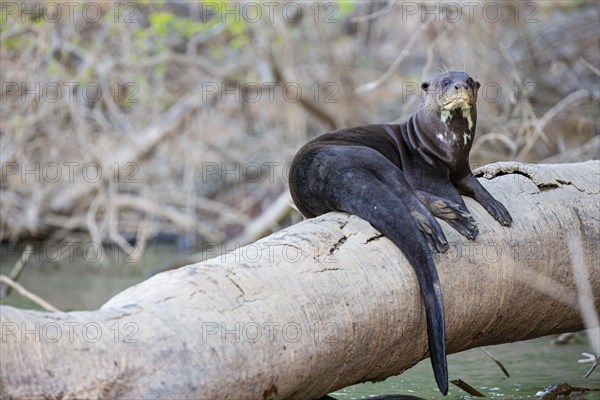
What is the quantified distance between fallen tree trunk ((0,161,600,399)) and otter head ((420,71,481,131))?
9.5 inches

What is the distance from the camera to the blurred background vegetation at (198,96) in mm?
6154

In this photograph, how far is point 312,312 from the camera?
7.22ft

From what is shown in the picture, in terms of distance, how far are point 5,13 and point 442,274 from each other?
4.64m

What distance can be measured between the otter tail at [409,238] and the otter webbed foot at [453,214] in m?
0.13

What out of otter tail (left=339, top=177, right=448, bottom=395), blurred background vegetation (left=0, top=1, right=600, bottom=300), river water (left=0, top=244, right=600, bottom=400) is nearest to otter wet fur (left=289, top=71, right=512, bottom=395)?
otter tail (left=339, top=177, right=448, bottom=395)

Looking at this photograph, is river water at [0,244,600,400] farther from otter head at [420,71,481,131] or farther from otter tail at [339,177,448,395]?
otter head at [420,71,481,131]

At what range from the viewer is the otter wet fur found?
2438 millimetres

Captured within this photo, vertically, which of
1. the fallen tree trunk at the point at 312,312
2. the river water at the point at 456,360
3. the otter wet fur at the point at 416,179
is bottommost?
the river water at the point at 456,360

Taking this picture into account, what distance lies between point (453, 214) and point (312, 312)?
0.67 metres

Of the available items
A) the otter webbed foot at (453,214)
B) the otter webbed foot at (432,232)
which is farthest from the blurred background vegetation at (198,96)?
the otter webbed foot at (432,232)

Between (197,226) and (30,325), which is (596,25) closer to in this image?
(197,226)

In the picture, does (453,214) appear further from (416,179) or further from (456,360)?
(456,360)

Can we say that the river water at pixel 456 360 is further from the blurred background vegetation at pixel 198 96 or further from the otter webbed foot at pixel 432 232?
the otter webbed foot at pixel 432 232

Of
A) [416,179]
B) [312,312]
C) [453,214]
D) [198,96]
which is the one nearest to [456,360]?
[416,179]
